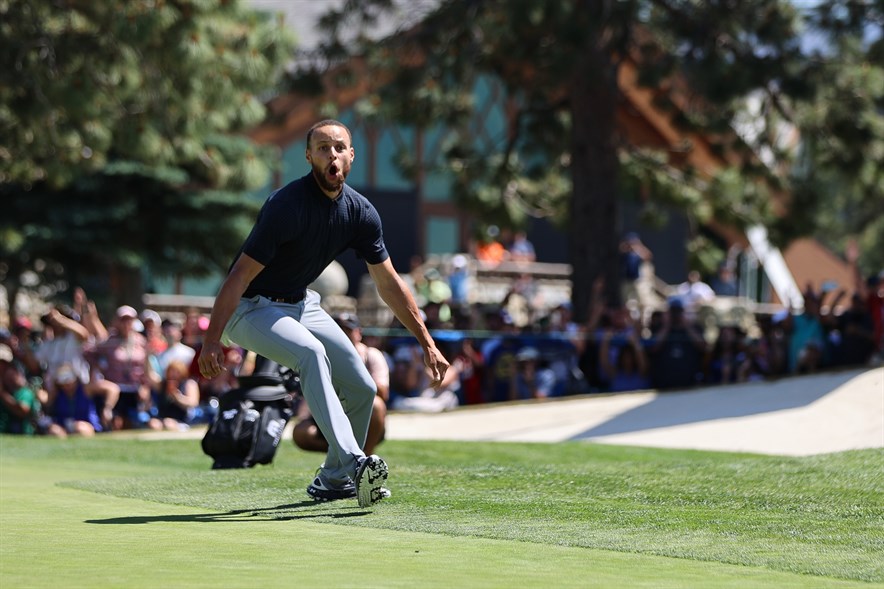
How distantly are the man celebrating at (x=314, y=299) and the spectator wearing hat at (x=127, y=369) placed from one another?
9.69m

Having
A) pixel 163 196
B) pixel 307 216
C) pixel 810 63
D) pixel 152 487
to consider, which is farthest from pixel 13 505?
pixel 163 196

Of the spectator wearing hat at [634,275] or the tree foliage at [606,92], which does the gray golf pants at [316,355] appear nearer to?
the tree foliage at [606,92]

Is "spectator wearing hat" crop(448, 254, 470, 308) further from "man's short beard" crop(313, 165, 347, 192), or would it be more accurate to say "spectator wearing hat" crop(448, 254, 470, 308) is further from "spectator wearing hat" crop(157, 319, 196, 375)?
"man's short beard" crop(313, 165, 347, 192)

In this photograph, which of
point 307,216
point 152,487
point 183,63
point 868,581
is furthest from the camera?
point 183,63

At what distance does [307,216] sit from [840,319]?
12.7m

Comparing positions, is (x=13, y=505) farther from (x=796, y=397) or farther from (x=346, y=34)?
(x=346, y=34)

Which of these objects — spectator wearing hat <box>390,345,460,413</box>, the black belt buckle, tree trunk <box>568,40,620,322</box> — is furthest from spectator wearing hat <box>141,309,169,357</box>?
the black belt buckle

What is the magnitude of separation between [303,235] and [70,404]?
10.0 meters

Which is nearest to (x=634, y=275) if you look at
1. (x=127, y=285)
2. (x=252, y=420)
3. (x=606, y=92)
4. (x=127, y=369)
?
(x=606, y=92)

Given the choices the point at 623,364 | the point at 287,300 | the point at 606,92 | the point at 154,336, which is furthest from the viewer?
the point at 606,92

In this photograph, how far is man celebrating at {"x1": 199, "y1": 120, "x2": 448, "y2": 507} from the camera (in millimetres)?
7344

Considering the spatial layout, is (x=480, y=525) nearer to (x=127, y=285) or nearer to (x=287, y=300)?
(x=287, y=300)

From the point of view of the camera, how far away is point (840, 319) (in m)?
18.8

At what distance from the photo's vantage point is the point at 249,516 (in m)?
7.24
